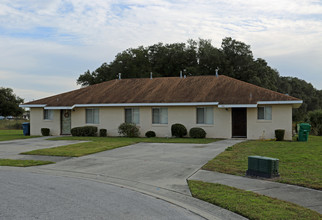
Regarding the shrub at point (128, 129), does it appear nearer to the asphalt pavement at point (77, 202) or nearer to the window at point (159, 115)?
the window at point (159, 115)

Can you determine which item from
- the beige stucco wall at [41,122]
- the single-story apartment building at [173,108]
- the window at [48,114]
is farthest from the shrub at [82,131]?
the window at [48,114]

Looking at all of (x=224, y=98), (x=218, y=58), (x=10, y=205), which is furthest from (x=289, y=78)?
(x=10, y=205)

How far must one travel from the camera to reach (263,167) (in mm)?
9414

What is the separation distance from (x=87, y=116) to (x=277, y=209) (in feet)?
74.6

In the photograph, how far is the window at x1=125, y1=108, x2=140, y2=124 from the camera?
26188 mm

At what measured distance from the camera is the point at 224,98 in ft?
78.4

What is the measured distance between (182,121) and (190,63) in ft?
79.4

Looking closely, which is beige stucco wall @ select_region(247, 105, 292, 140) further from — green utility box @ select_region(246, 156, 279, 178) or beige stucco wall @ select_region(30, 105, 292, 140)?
green utility box @ select_region(246, 156, 279, 178)

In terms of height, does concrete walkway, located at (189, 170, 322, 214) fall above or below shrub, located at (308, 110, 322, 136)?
below

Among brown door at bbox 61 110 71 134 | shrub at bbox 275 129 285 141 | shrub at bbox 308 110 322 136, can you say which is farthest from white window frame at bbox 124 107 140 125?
shrub at bbox 308 110 322 136

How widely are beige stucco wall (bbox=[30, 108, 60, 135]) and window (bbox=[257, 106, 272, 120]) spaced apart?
16.3m

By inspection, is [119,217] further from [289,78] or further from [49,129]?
[289,78]

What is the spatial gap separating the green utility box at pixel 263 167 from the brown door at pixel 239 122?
14467 millimetres

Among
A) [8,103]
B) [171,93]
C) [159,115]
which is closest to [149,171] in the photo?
[159,115]
